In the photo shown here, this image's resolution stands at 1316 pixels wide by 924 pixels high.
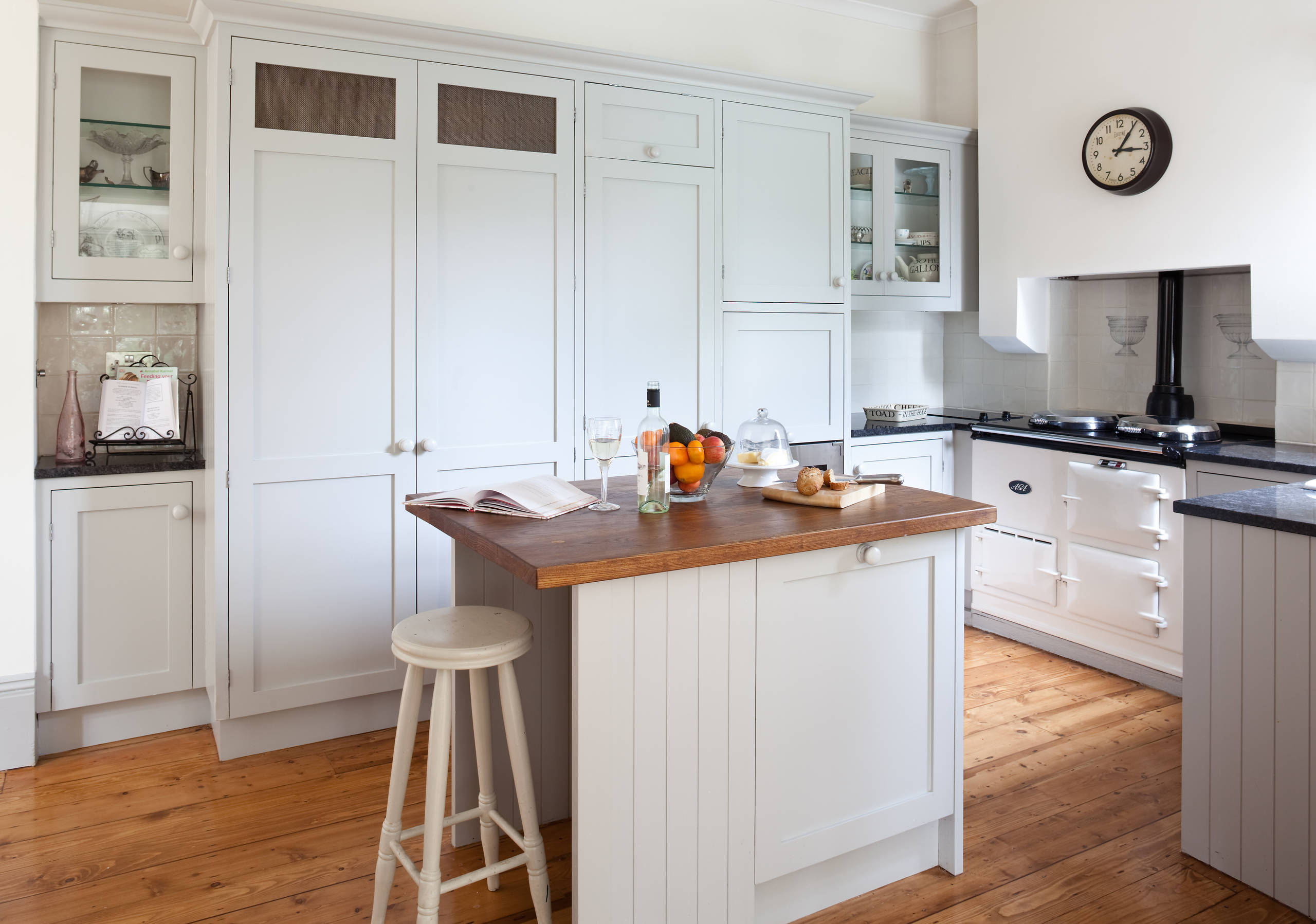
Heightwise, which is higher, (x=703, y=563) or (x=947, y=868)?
(x=703, y=563)

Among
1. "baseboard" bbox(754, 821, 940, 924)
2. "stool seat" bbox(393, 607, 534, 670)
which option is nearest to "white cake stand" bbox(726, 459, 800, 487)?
"stool seat" bbox(393, 607, 534, 670)

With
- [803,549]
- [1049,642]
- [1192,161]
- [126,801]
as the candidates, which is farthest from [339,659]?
[1192,161]

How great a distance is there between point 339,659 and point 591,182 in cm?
185

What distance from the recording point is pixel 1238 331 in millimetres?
3691

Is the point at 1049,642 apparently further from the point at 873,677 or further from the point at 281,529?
the point at 281,529

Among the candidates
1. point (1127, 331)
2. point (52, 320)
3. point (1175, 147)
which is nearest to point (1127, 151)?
point (1175, 147)

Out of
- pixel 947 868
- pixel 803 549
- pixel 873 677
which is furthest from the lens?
pixel 947 868

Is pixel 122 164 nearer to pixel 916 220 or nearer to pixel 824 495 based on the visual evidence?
pixel 824 495

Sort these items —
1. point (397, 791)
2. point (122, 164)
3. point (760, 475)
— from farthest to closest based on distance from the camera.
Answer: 1. point (122, 164)
2. point (760, 475)
3. point (397, 791)

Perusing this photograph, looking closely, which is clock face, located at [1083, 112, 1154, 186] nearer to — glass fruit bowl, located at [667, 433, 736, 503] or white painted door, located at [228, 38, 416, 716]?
glass fruit bowl, located at [667, 433, 736, 503]

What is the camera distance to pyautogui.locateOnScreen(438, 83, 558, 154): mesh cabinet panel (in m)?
3.08

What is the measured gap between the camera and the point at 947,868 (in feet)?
7.57

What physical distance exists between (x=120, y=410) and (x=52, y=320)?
420 millimetres

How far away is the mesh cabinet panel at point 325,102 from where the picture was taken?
9.28ft
